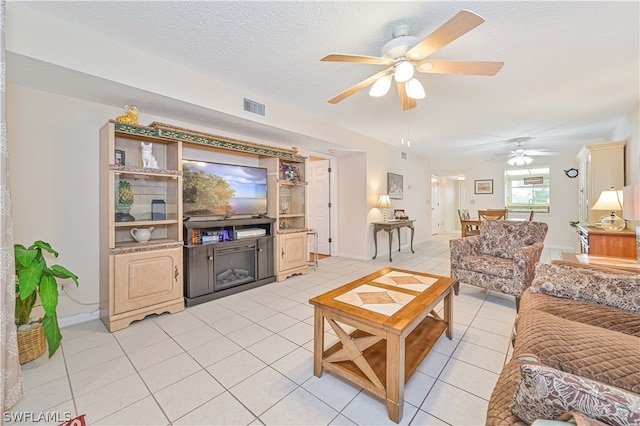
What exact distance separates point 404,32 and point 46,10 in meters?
2.52

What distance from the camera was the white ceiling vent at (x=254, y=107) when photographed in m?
3.05

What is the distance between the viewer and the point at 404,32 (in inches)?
75.2

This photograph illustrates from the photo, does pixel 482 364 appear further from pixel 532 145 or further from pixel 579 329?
pixel 532 145

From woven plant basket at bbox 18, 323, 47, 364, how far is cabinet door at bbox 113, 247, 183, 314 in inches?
18.8

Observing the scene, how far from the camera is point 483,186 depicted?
7.21 m

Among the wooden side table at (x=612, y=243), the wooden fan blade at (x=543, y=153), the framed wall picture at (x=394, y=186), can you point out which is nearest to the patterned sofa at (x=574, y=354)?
the wooden side table at (x=612, y=243)

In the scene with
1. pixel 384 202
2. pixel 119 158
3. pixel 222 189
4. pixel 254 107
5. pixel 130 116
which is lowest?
pixel 384 202

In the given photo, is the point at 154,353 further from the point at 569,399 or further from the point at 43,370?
the point at 569,399

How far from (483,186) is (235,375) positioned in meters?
7.70

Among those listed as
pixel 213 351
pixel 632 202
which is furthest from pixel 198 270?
pixel 632 202

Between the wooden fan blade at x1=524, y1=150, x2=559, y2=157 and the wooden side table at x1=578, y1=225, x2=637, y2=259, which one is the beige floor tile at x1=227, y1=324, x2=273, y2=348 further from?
the wooden fan blade at x1=524, y1=150, x2=559, y2=157

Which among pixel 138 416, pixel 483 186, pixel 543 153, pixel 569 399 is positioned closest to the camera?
pixel 569 399

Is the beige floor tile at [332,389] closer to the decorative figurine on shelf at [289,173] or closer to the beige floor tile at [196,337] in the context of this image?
the beige floor tile at [196,337]

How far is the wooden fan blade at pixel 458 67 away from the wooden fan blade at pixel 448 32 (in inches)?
4.1
